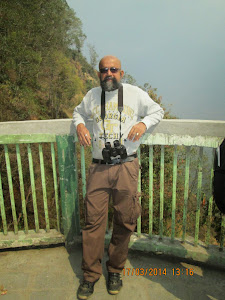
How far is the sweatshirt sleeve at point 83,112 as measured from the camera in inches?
88.7

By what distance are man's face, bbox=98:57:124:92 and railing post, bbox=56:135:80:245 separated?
717mm

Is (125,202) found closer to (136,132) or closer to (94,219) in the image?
(94,219)

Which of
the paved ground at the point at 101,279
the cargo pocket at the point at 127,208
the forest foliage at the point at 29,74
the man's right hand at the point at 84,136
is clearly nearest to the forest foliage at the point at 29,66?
the forest foliage at the point at 29,74

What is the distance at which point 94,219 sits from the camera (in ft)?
7.17

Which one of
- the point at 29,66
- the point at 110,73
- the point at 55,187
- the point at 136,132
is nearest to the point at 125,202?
the point at 136,132

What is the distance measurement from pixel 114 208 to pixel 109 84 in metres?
1.08

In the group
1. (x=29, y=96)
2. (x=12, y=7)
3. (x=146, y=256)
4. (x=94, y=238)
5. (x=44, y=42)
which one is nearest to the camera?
(x=94, y=238)

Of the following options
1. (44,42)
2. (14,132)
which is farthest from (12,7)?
(14,132)

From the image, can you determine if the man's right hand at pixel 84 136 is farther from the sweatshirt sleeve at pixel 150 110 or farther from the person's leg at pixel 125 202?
the sweatshirt sleeve at pixel 150 110

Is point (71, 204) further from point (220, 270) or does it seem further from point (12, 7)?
point (12, 7)

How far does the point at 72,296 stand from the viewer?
7.00 feet

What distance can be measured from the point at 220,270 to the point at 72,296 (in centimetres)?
146

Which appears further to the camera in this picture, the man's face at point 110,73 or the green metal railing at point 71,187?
the green metal railing at point 71,187

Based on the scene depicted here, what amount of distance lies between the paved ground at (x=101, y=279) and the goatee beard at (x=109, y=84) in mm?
1762
